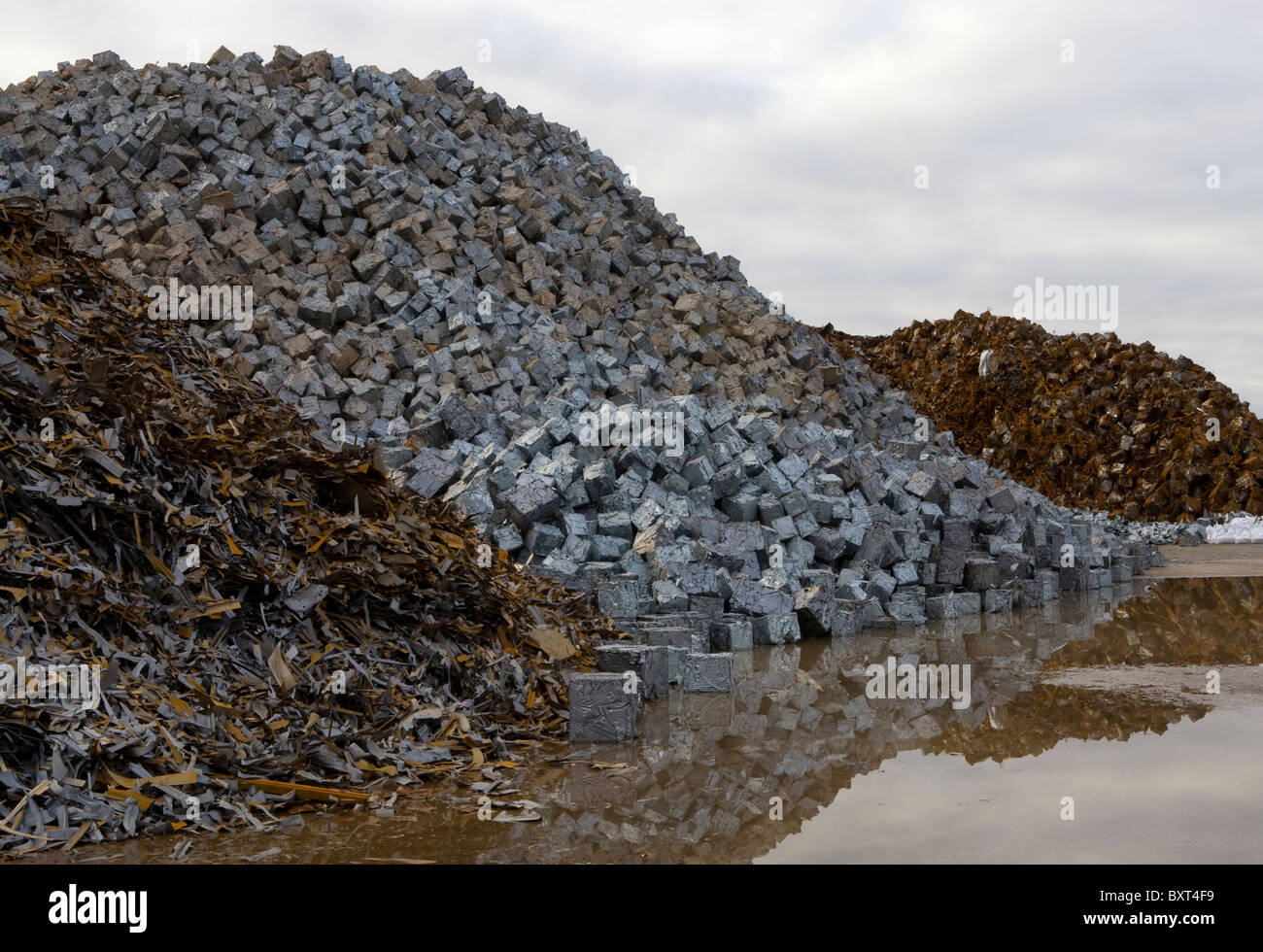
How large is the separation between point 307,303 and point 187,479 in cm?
752

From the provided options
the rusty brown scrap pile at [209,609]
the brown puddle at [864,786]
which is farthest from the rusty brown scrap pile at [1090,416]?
the rusty brown scrap pile at [209,609]

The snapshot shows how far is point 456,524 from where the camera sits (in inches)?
333

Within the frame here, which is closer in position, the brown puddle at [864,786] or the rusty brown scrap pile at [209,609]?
the brown puddle at [864,786]

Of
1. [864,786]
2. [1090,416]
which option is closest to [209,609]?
[864,786]

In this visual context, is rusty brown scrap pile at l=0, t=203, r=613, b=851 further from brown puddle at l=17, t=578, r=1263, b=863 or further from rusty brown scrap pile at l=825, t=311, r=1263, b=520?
rusty brown scrap pile at l=825, t=311, r=1263, b=520

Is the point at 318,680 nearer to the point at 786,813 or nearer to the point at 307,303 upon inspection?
the point at 786,813

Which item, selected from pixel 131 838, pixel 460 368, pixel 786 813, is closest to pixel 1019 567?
pixel 460 368

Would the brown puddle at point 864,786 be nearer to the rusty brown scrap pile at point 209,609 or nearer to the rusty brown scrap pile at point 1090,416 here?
the rusty brown scrap pile at point 209,609

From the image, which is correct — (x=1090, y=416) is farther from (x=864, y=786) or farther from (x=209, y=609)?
(x=209, y=609)

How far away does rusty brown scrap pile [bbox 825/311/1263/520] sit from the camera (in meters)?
28.5

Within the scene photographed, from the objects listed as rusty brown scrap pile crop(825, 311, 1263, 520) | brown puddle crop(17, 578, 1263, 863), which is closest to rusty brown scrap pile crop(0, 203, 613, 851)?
brown puddle crop(17, 578, 1263, 863)

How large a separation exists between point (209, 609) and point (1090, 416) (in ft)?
97.9

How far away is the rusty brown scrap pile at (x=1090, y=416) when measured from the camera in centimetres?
2852

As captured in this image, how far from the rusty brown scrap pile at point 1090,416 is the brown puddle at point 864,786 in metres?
A: 21.8
